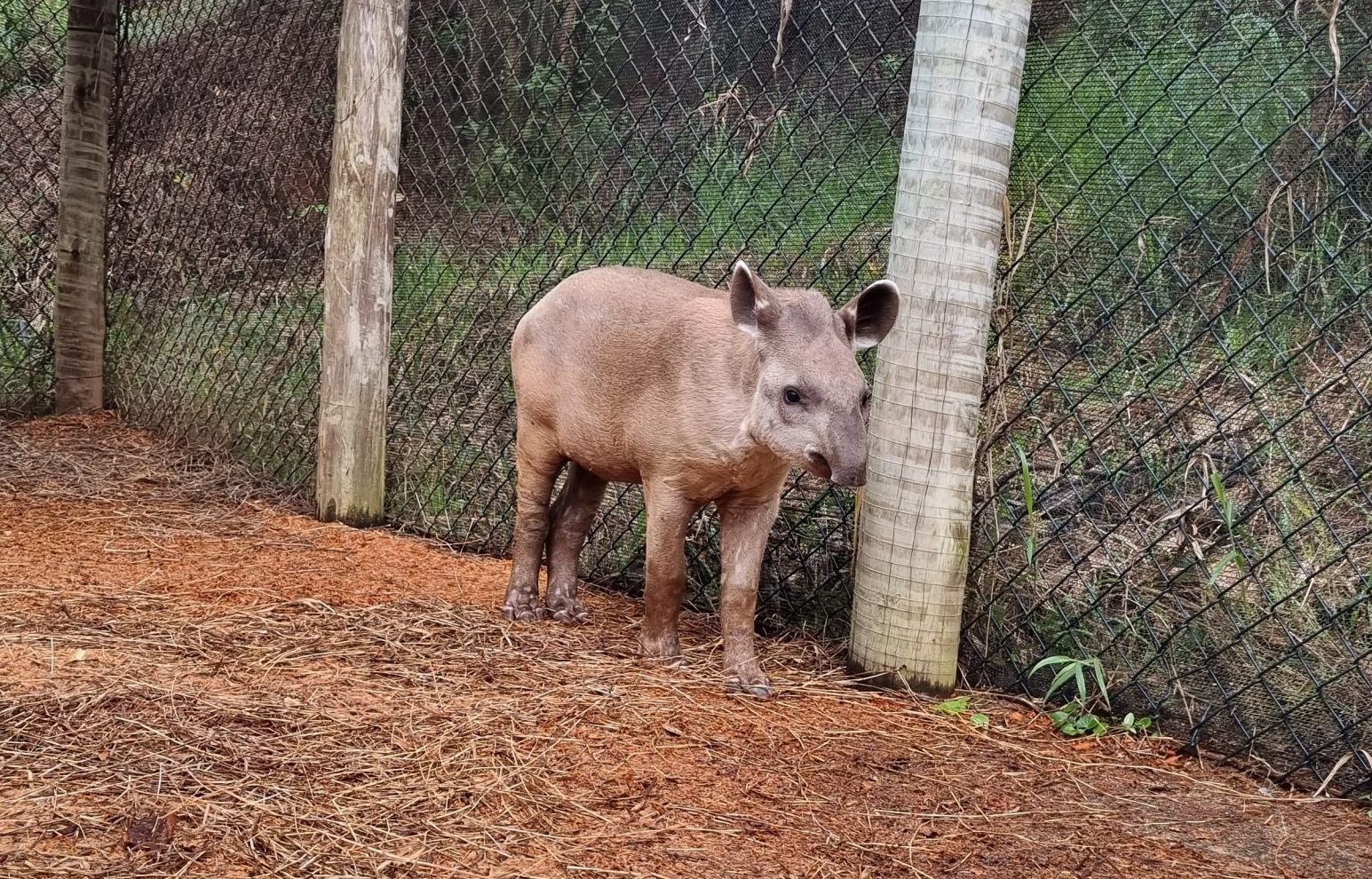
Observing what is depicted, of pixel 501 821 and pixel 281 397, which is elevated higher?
pixel 281 397

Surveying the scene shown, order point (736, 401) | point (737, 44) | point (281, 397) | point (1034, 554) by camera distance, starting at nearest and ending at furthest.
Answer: point (736, 401) < point (1034, 554) < point (737, 44) < point (281, 397)

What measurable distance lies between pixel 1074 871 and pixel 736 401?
5.42ft

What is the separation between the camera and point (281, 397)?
669 cm

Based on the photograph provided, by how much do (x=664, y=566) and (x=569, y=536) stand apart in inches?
26.6

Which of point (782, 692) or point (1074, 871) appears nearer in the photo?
point (1074, 871)

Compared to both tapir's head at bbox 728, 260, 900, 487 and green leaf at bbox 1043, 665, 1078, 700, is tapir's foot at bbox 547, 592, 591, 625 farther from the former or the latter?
green leaf at bbox 1043, 665, 1078, 700

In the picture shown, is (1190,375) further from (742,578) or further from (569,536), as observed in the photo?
(569,536)

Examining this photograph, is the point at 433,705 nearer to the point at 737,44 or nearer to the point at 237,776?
the point at 237,776

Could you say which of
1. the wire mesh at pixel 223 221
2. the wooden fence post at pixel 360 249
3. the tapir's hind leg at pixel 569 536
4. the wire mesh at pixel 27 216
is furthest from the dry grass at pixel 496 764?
the wire mesh at pixel 27 216

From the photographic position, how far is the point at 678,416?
13.3ft

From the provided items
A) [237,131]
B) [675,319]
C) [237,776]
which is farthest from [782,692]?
[237,131]

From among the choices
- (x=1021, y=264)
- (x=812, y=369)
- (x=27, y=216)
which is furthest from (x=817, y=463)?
(x=27, y=216)

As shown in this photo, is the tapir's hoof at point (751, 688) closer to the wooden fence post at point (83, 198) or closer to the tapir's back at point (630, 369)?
the tapir's back at point (630, 369)

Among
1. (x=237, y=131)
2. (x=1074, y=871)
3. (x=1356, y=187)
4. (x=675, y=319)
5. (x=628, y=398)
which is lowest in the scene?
(x=1074, y=871)
